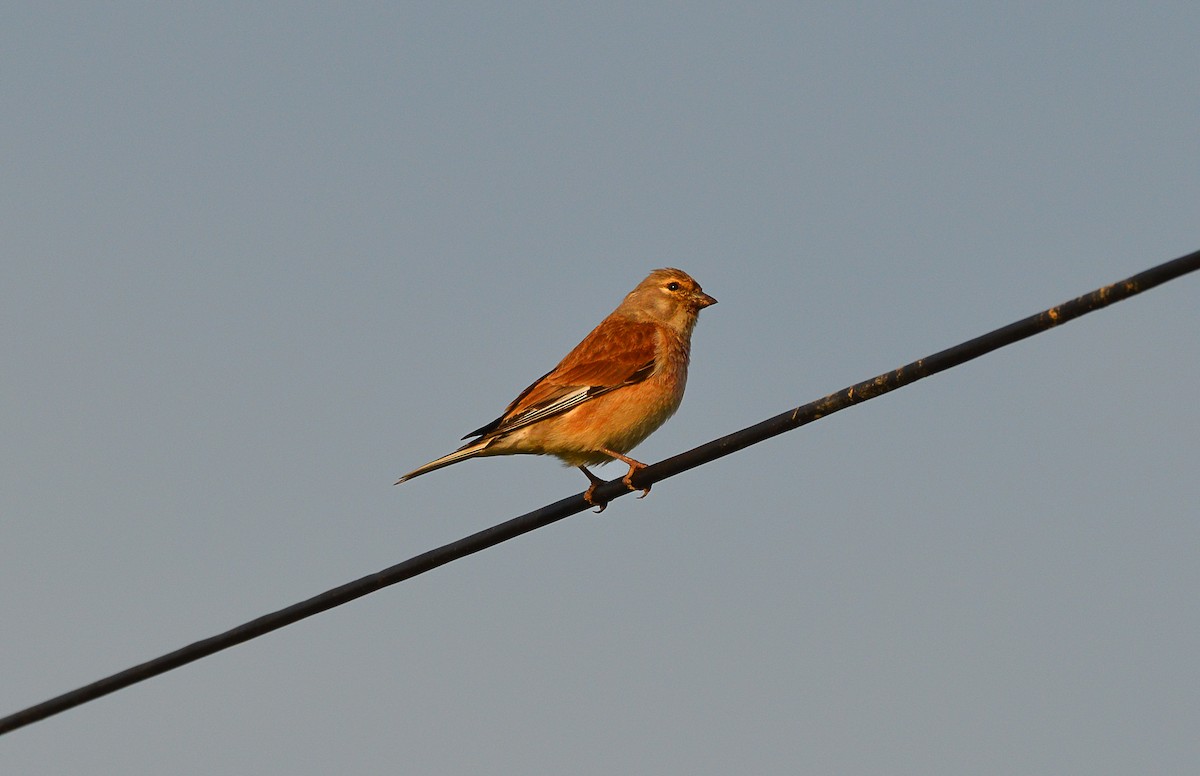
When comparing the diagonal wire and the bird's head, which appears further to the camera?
the bird's head

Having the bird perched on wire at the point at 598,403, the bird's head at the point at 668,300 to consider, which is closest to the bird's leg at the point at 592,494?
the bird perched on wire at the point at 598,403

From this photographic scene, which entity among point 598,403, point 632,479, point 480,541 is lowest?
point 480,541

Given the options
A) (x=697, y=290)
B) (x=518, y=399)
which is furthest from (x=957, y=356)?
(x=697, y=290)

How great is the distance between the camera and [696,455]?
18.1ft

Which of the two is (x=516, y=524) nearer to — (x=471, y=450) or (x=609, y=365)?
(x=471, y=450)

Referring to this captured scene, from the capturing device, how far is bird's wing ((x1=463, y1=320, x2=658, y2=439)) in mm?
8359

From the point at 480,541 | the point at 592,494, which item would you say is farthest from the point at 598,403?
the point at 480,541

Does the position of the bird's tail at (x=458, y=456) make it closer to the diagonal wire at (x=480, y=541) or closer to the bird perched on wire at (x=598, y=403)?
the bird perched on wire at (x=598, y=403)

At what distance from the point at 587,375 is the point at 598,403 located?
30 cm

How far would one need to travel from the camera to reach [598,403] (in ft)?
27.6

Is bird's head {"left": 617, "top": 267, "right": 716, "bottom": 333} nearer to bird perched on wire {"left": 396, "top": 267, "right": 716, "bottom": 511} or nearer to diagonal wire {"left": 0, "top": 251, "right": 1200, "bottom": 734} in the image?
bird perched on wire {"left": 396, "top": 267, "right": 716, "bottom": 511}

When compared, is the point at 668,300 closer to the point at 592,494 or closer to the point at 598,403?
the point at 598,403

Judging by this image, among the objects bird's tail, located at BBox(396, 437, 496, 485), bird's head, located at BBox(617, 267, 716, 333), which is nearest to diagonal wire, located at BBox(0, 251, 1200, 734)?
bird's tail, located at BBox(396, 437, 496, 485)

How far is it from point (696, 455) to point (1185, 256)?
2128 mm
